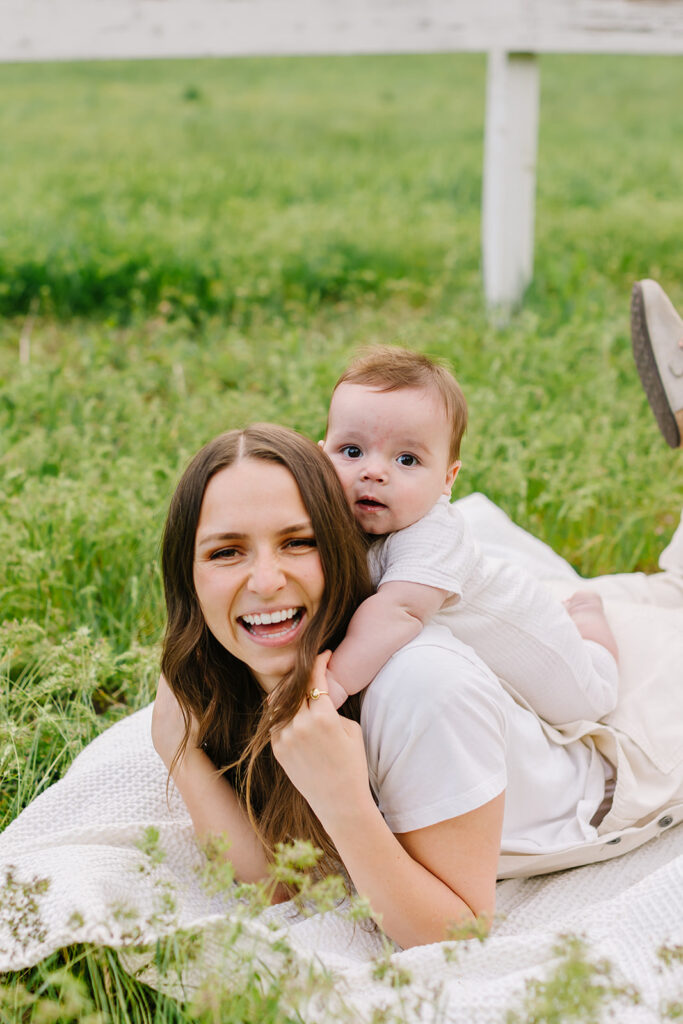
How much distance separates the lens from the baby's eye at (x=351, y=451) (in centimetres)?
193

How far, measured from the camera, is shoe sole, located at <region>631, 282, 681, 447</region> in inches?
113

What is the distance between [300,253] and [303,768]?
4533 mm

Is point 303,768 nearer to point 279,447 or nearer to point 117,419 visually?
point 279,447

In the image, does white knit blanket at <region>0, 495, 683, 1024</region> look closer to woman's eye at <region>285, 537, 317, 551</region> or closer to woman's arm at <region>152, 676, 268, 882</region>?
woman's arm at <region>152, 676, 268, 882</region>

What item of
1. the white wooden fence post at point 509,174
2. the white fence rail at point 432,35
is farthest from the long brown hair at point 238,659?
the white wooden fence post at point 509,174

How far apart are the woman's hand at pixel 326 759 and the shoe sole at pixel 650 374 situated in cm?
155

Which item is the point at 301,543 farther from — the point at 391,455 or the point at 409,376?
the point at 409,376

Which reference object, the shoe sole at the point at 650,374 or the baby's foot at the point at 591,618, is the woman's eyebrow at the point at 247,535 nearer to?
the baby's foot at the point at 591,618

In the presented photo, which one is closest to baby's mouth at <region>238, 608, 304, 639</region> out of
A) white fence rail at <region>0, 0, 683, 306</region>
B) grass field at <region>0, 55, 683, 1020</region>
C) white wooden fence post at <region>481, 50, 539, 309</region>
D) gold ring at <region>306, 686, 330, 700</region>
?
gold ring at <region>306, 686, 330, 700</region>

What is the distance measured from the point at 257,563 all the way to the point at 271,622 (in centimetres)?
11

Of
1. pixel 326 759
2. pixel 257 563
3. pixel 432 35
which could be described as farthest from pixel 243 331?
pixel 326 759

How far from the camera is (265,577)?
5.42 ft

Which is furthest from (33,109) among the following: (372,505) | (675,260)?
(372,505)

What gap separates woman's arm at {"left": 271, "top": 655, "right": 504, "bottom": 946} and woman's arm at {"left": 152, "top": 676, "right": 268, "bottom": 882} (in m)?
0.28
